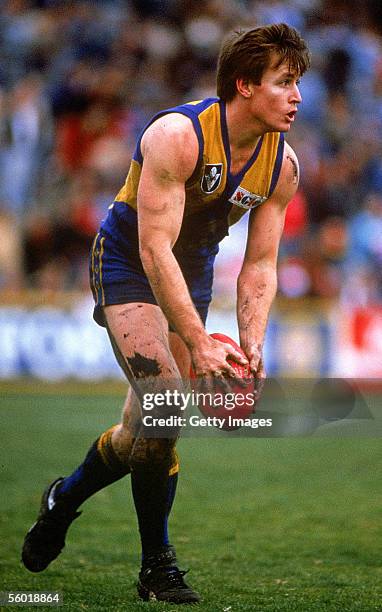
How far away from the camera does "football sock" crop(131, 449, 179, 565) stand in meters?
3.90

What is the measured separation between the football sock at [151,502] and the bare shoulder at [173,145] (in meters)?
1.03

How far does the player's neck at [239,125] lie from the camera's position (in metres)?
3.94

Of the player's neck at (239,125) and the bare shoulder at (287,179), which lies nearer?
the player's neck at (239,125)

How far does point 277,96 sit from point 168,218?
22.8 inches

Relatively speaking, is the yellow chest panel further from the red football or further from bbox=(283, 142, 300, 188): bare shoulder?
the red football

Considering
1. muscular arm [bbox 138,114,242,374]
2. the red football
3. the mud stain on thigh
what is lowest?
the red football

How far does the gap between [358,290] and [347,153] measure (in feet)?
6.23

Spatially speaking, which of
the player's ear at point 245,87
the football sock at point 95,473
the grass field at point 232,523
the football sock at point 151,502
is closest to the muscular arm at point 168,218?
the player's ear at point 245,87

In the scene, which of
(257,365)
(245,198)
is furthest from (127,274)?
(257,365)

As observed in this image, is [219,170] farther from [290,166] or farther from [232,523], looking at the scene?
[232,523]

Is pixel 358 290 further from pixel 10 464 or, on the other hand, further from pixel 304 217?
pixel 10 464

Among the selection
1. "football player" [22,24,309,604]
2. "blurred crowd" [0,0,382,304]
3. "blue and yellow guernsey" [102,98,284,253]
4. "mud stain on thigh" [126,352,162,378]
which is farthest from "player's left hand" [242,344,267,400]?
"blurred crowd" [0,0,382,304]

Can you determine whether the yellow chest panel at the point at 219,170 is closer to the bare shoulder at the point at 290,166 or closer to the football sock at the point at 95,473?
the bare shoulder at the point at 290,166

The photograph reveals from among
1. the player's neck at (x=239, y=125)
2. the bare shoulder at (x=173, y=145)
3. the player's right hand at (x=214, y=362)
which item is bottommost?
the player's right hand at (x=214, y=362)
